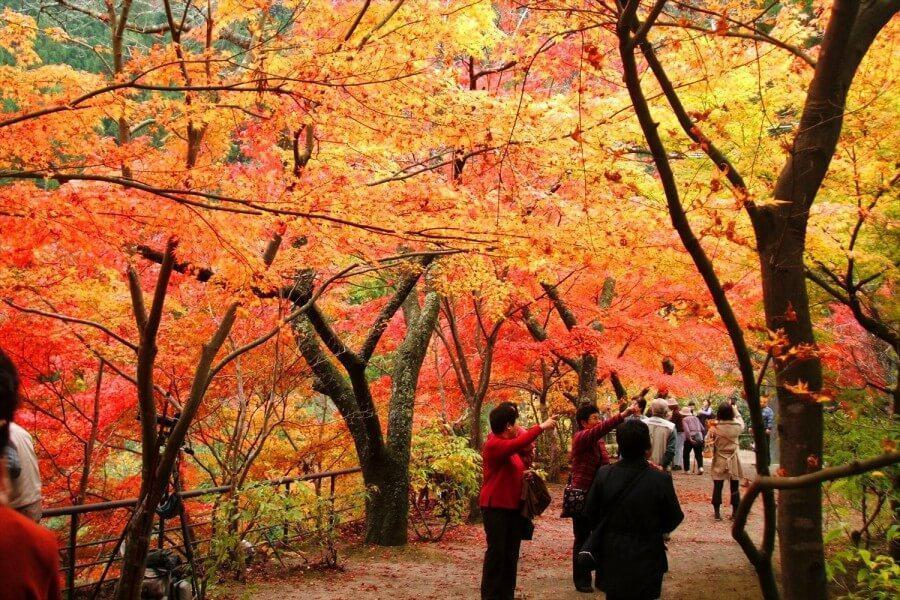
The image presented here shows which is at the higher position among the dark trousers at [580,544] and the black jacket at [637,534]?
the black jacket at [637,534]

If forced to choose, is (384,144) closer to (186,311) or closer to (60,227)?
Result: (60,227)

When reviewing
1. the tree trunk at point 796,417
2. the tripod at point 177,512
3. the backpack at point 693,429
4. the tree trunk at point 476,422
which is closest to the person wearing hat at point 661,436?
the tree trunk at point 476,422

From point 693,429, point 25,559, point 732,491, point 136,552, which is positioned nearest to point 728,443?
point 732,491

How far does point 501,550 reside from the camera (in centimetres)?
561

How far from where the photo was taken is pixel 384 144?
6.77m

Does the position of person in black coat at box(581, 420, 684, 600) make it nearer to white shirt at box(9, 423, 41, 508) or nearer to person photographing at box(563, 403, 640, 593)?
person photographing at box(563, 403, 640, 593)

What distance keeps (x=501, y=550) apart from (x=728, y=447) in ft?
18.3

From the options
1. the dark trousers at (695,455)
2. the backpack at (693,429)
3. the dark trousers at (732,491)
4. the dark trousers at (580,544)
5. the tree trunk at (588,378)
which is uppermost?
the tree trunk at (588,378)

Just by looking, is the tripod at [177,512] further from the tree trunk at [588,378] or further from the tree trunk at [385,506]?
the tree trunk at [588,378]

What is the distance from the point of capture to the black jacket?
13.6 ft

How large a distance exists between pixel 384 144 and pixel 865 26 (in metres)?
4.06

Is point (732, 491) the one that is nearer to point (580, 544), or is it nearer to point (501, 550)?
point (580, 544)

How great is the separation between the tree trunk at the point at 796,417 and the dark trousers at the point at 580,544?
2.53 metres

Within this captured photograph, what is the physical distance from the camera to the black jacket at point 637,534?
4.16 meters
